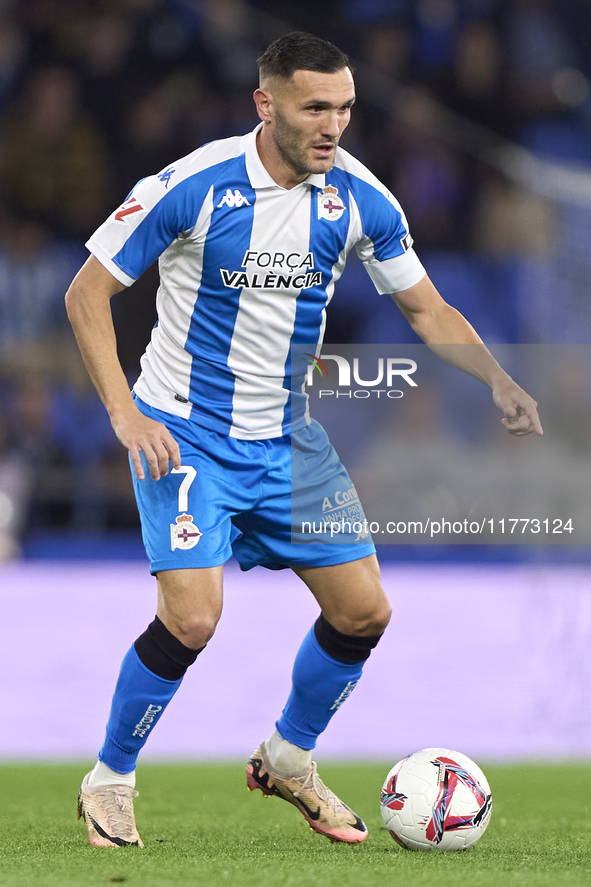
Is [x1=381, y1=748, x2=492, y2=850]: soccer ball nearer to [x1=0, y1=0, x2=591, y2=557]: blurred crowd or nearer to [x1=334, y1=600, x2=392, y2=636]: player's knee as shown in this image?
[x1=334, y1=600, x2=392, y2=636]: player's knee

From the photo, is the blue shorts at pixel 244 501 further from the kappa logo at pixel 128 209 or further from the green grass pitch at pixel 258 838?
the green grass pitch at pixel 258 838

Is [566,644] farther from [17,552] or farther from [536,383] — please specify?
[17,552]

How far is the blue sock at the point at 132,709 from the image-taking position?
10.7 ft

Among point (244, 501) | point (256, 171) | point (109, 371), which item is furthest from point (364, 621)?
point (256, 171)

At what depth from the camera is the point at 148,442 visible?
310 cm

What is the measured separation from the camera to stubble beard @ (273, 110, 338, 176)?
10.7 ft

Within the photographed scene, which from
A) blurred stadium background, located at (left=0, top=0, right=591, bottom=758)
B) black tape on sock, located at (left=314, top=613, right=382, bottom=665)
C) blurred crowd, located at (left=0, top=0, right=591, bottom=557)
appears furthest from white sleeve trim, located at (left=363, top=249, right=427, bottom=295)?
blurred crowd, located at (left=0, top=0, right=591, bottom=557)

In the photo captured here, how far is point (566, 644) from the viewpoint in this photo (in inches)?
232

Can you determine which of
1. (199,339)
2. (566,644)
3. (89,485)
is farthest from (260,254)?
(89,485)

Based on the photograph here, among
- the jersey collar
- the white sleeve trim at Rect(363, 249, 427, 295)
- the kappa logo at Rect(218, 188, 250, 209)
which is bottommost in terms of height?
the white sleeve trim at Rect(363, 249, 427, 295)

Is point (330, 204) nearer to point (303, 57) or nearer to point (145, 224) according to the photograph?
point (303, 57)

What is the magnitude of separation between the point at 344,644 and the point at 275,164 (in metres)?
1.35

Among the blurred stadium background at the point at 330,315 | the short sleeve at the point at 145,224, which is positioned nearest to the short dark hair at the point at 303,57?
the short sleeve at the point at 145,224

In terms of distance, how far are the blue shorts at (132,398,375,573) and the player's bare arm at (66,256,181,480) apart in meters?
0.15
